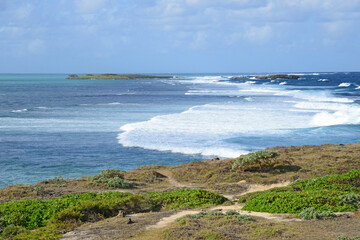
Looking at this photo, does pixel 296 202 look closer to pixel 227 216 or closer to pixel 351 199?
pixel 351 199

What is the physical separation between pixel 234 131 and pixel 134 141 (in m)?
8.30

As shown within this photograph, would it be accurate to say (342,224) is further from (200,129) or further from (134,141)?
(200,129)

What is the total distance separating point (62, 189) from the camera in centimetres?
1628

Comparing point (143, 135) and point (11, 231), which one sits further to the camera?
point (143, 135)

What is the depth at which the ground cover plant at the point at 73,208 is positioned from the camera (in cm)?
1050

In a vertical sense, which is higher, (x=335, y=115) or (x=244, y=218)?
(x=244, y=218)

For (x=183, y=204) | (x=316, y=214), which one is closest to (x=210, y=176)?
(x=183, y=204)

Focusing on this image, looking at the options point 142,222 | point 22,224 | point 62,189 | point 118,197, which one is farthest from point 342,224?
point 62,189

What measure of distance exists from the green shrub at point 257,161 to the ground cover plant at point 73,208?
508 centimetres

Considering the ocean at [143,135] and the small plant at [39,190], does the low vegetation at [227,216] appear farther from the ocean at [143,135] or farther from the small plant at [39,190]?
the ocean at [143,135]

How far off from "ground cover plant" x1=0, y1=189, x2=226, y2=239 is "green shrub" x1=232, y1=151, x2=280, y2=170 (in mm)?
5078

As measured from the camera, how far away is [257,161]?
1969cm

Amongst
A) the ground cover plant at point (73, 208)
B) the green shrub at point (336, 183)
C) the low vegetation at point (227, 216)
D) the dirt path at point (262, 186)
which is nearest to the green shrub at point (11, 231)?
the ground cover plant at point (73, 208)

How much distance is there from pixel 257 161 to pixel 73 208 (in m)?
10.4
